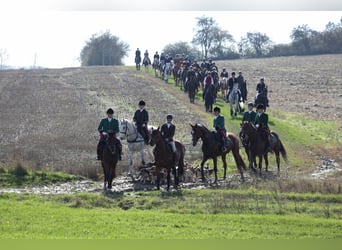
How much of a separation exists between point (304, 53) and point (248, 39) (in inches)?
559

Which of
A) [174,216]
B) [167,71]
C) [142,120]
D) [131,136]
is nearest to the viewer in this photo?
[174,216]

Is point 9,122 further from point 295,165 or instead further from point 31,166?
point 295,165

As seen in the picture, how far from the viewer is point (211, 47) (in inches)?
3462

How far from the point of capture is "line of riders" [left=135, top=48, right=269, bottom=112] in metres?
30.0

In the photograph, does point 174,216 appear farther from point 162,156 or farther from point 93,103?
point 93,103

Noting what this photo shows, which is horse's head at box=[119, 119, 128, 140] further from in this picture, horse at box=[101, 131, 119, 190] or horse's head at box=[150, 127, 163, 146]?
horse's head at box=[150, 127, 163, 146]

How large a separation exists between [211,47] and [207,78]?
58902mm

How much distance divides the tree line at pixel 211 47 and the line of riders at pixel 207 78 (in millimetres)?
32537

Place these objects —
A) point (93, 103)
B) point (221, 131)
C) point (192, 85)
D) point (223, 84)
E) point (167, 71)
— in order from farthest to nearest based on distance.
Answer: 1. point (167, 71)
2. point (223, 84)
3. point (93, 103)
4. point (192, 85)
5. point (221, 131)

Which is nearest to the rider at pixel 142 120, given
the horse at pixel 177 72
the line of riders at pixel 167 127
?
the line of riders at pixel 167 127

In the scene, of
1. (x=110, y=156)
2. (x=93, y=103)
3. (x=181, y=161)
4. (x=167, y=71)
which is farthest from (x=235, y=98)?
(x=167, y=71)

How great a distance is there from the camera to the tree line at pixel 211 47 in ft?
261

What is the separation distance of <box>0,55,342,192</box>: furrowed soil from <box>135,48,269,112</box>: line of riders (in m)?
1.09

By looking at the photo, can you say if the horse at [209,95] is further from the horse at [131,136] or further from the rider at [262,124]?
the horse at [131,136]
